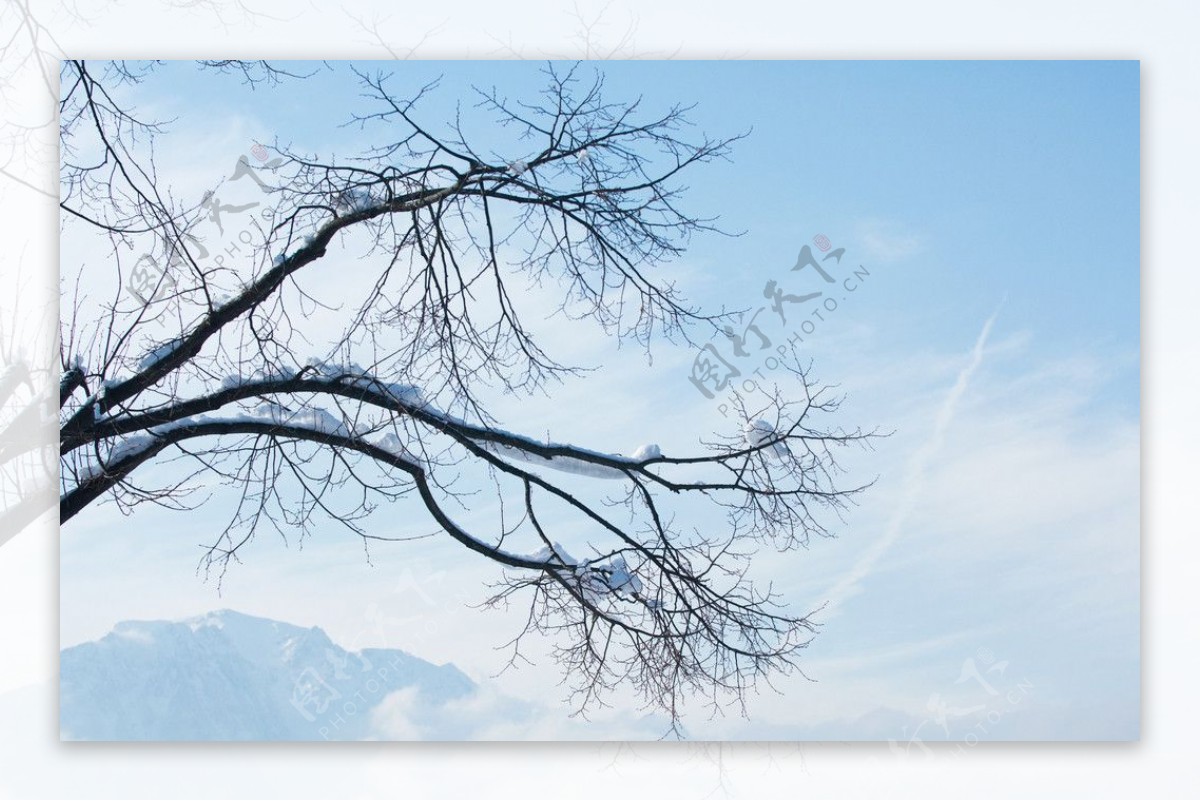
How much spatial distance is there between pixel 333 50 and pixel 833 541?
5.33ft

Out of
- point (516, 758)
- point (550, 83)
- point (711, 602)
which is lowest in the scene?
point (516, 758)

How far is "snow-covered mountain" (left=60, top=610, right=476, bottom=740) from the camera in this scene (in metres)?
2.47

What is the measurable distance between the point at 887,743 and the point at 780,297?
1.04m

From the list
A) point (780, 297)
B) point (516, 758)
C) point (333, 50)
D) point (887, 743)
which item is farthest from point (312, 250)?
point (887, 743)

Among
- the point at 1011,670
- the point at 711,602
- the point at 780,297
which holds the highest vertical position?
the point at 780,297

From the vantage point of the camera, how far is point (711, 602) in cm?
255

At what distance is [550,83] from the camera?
8.43 ft

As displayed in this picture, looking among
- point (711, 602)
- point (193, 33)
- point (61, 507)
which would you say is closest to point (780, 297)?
point (711, 602)

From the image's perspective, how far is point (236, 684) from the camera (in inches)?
97.4

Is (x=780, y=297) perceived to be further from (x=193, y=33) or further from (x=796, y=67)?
(x=193, y=33)

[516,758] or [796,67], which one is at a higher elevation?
[796,67]

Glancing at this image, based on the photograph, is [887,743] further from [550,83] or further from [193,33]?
[193,33]

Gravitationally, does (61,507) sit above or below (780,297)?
below

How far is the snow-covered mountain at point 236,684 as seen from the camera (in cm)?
247
